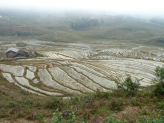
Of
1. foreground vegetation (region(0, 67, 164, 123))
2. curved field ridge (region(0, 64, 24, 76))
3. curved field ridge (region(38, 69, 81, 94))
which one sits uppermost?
foreground vegetation (region(0, 67, 164, 123))

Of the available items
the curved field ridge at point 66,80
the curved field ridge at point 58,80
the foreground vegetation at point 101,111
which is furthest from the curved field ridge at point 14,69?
the foreground vegetation at point 101,111

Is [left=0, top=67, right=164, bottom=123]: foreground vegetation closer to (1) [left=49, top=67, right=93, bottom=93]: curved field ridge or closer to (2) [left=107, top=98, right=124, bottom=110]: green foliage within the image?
(2) [left=107, top=98, right=124, bottom=110]: green foliage

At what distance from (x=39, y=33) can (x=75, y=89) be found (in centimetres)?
11976

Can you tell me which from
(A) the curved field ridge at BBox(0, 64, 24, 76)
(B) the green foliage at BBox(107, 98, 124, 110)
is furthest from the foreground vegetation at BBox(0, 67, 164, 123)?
(A) the curved field ridge at BBox(0, 64, 24, 76)

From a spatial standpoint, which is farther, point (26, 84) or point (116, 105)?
point (26, 84)

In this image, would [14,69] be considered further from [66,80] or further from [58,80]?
[66,80]

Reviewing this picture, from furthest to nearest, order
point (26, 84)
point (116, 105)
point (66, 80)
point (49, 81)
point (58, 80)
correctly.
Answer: point (66, 80) → point (58, 80) → point (49, 81) → point (26, 84) → point (116, 105)

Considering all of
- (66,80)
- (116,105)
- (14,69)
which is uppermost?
(116,105)

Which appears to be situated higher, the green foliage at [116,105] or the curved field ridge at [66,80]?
the green foliage at [116,105]

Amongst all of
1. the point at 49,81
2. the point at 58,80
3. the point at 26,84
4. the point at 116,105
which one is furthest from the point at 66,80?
the point at 116,105

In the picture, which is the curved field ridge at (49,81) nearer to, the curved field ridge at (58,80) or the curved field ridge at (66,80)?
the curved field ridge at (58,80)

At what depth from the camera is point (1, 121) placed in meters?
6.41

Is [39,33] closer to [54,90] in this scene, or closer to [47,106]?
[54,90]

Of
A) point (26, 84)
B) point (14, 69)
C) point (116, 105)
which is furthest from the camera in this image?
point (14, 69)
